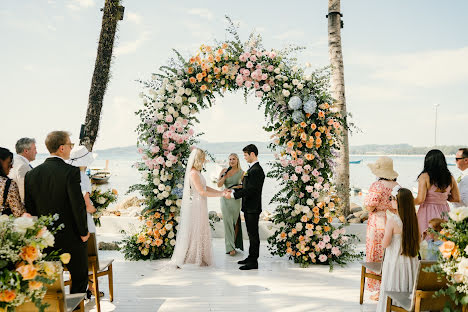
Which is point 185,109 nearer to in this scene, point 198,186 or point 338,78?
point 198,186

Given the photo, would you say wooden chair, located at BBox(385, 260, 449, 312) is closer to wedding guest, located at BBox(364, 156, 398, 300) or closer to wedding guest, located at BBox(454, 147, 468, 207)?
wedding guest, located at BBox(364, 156, 398, 300)

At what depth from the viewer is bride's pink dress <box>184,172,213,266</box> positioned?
582 cm

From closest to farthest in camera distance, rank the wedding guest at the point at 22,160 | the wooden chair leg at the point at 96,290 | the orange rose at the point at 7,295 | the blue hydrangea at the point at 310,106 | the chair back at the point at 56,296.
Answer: the orange rose at the point at 7,295
the chair back at the point at 56,296
the wooden chair leg at the point at 96,290
the wedding guest at the point at 22,160
the blue hydrangea at the point at 310,106

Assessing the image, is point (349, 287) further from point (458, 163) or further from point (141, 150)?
point (141, 150)

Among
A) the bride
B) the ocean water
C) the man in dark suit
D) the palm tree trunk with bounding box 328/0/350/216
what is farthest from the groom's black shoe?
the palm tree trunk with bounding box 328/0/350/216

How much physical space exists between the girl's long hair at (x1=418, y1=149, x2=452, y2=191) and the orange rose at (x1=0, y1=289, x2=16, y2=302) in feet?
13.0

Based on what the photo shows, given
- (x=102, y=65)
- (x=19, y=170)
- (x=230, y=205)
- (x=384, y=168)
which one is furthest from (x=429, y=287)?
(x=102, y=65)

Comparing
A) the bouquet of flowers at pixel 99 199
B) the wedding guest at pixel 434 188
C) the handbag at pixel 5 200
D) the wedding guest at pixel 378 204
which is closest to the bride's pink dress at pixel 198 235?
the bouquet of flowers at pixel 99 199

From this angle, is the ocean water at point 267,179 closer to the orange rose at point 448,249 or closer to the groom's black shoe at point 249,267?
the groom's black shoe at point 249,267

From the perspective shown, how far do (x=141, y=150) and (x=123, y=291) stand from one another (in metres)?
2.34

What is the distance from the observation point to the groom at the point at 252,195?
18.6 feet

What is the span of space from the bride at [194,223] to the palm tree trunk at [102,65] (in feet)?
8.12

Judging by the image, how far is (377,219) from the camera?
15.2ft

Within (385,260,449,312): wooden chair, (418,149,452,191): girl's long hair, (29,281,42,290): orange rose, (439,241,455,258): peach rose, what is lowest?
(385,260,449,312): wooden chair
